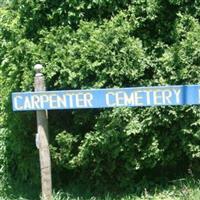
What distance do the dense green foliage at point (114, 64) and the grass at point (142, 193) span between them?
0.17m

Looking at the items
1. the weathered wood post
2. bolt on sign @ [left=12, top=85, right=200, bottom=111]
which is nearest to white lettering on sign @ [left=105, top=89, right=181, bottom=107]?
bolt on sign @ [left=12, top=85, right=200, bottom=111]

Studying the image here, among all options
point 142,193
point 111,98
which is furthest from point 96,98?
point 142,193

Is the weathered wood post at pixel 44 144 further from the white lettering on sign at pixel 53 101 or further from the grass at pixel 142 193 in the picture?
the grass at pixel 142 193

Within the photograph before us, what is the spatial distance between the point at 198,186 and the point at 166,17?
5.32ft

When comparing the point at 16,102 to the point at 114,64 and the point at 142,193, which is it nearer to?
the point at 114,64

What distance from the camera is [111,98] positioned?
4.38 m

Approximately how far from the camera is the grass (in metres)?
5.31

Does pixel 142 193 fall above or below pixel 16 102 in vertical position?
below

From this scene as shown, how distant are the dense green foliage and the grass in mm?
166

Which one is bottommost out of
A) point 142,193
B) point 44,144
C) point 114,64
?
point 142,193

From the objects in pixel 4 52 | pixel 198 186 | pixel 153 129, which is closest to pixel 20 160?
pixel 4 52

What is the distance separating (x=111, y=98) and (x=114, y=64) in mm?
766

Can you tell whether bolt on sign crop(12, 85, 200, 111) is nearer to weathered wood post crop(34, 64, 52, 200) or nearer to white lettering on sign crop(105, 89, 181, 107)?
white lettering on sign crop(105, 89, 181, 107)

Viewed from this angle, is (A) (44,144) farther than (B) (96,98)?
Yes
